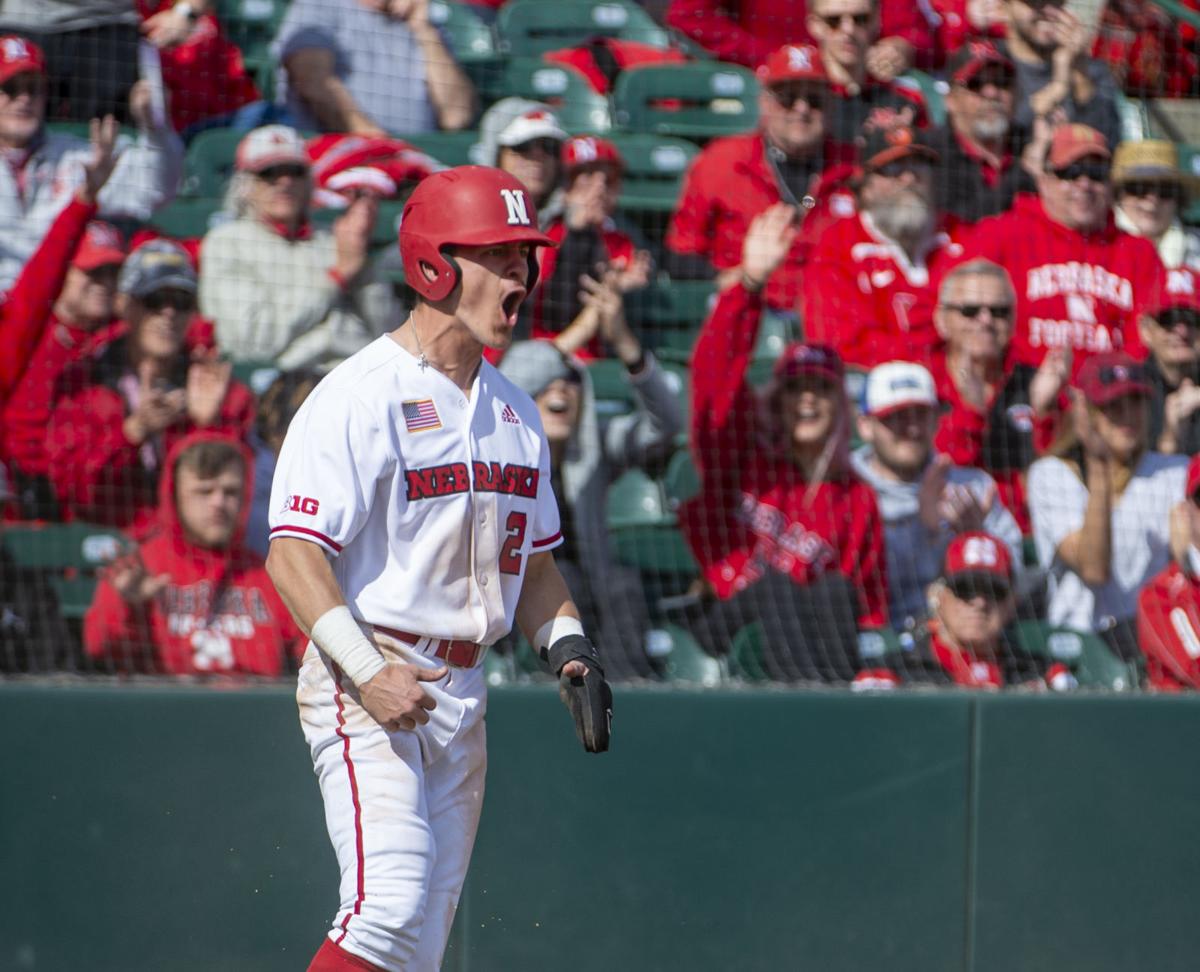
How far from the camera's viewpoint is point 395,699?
214 cm

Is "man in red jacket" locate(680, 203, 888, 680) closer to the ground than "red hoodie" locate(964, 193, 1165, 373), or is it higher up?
closer to the ground

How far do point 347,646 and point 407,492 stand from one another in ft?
0.93

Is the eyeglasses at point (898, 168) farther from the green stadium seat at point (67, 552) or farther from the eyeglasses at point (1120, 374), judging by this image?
the green stadium seat at point (67, 552)

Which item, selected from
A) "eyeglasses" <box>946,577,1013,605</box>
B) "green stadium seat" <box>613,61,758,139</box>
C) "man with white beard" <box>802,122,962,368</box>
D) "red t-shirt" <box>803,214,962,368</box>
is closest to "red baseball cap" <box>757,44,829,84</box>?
"green stadium seat" <box>613,61,758,139</box>

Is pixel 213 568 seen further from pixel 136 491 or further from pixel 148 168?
pixel 148 168

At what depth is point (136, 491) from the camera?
4312 millimetres

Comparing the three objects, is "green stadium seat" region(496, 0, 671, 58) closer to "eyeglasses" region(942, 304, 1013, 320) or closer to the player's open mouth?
"eyeglasses" region(942, 304, 1013, 320)

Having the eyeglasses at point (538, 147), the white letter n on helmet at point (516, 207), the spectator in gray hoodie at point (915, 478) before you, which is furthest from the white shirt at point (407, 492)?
the eyeglasses at point (538, 147)

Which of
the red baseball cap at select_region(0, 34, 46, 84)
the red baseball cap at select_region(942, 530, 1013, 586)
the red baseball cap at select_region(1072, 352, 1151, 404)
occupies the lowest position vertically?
the red baseball cap at select_region(942, 530, 1013, 586)

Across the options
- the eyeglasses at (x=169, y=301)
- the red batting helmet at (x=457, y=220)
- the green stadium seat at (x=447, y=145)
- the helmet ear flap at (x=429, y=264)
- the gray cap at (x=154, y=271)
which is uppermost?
the red batting helmet at (x=457, y=220)

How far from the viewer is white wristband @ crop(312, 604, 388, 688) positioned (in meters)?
2.17

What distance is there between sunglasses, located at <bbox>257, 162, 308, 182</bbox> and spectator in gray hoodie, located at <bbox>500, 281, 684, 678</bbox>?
0.94 meters

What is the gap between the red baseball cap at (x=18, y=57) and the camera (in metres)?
4.62

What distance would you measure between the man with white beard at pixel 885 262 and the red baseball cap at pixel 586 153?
0.79 meters
